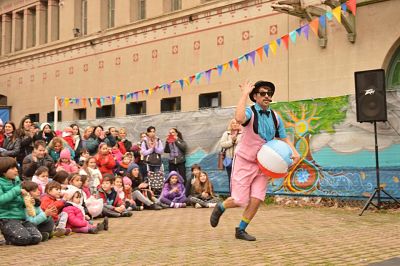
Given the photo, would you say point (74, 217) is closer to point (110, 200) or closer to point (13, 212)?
point (13, 212)

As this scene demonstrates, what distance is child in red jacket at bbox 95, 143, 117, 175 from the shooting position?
1417 centimetres

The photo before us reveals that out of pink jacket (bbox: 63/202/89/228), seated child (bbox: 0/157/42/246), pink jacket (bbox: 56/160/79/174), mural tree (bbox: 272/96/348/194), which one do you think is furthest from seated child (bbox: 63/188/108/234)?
mural tree (bbox: 272/96/348/194)

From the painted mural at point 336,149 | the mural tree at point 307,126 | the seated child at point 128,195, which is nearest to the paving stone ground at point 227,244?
the painted mural at point 336,149

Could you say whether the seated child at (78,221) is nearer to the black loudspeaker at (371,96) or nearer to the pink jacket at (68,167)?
the pink jacket at (68,167)

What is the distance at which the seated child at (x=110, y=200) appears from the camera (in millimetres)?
12023

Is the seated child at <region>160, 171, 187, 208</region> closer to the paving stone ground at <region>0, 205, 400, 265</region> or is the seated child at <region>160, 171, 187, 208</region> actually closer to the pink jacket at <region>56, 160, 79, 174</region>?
the pink jacket at <region>56, 160, 79, 174</region>

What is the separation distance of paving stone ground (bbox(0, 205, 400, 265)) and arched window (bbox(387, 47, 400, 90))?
23.4 feet

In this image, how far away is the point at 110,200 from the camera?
485 inches

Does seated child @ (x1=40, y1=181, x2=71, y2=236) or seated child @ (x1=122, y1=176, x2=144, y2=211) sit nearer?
seated child @ (x1=40, y1=181, x2=71, y2=236)

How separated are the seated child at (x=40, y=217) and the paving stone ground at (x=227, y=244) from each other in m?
0.21

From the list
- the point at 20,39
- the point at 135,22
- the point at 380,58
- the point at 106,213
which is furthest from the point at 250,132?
the point at 20,39

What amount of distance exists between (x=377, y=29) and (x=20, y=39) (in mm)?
22710

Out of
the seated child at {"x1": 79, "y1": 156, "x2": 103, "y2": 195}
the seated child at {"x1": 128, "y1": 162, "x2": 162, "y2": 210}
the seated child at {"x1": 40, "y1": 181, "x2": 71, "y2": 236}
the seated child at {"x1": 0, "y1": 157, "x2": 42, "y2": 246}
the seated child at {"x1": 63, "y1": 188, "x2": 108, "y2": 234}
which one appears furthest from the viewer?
the seated child at {"x1": 128, "y1": 162, "x2": 162, "y2": 210}

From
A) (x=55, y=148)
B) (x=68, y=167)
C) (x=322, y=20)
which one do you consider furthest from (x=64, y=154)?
(x=322, y=20)
